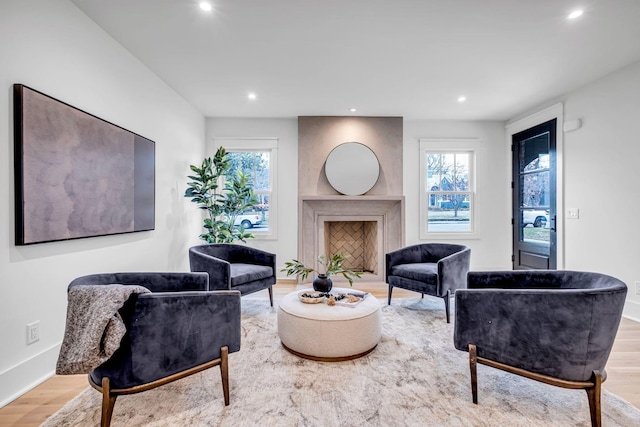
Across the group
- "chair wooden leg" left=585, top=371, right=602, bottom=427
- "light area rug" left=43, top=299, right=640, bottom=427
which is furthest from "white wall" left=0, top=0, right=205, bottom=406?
"chair wooden leg" left=585, top=371, right=602, bottom=427

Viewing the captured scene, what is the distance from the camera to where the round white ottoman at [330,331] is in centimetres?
227

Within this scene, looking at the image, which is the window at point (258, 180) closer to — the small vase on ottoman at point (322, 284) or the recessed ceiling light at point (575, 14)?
the small vase on ottoman at point (322, 284)

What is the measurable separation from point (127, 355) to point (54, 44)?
7.01 feet

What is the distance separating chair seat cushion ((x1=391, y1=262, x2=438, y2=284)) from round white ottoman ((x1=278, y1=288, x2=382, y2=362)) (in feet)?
3.24

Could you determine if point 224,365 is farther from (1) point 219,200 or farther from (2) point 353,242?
(2) point 353,242

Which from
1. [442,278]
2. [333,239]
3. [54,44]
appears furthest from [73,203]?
[333,239]

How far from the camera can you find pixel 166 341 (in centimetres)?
160

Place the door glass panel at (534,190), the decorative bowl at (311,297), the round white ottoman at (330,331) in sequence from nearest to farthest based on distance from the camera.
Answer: the round white ottoman at (330,331)
the decorative bowl at (311,297)
the door glass panel at (534,190)

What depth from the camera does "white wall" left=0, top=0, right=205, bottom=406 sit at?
184 cm

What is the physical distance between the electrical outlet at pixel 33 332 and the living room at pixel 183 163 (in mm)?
32

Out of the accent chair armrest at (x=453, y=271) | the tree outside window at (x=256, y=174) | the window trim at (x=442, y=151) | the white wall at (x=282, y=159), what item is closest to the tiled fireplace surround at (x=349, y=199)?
the white wall at (x=282, y=159)

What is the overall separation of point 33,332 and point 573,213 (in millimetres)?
5350

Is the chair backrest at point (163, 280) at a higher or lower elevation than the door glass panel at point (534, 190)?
lower

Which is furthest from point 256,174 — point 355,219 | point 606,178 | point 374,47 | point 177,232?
point 606,178
